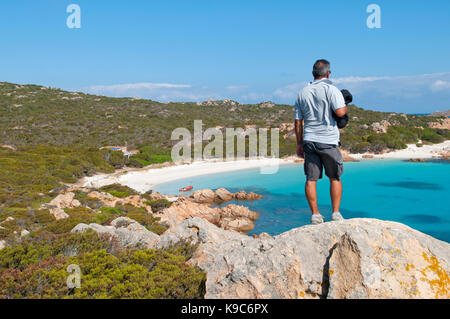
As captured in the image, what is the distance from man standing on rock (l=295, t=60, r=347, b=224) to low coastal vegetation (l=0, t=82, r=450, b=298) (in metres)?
2.09

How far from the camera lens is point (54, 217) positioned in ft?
37.5

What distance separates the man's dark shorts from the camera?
418 cm

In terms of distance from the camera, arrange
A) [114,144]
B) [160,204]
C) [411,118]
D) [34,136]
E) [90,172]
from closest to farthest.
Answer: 1. [160,204]
2. [90,172]
3. [34,136]
4. [114,144]
5. [411,118]

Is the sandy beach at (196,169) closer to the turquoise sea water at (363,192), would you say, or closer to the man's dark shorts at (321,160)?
the turquoise sea water at (363,192)

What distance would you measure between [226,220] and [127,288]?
13810 mm

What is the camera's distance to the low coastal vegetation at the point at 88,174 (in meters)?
4.08

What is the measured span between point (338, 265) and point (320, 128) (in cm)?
187

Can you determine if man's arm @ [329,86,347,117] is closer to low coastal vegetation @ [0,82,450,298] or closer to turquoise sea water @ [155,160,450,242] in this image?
low coastal vegetation @ [0,82,450,298]

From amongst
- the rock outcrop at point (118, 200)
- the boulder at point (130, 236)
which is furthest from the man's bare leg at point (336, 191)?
the rock outcrop at point (118, 200)

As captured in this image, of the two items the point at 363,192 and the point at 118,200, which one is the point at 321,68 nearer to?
the point at 118,200

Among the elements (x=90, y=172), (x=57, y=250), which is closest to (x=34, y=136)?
(x=90, y=172)

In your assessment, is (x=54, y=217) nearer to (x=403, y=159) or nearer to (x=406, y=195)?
(x=406, y=195)

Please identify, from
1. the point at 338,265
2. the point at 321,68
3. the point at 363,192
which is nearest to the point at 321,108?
the point at 321,68

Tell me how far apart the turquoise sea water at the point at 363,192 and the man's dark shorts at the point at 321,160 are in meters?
12.3
